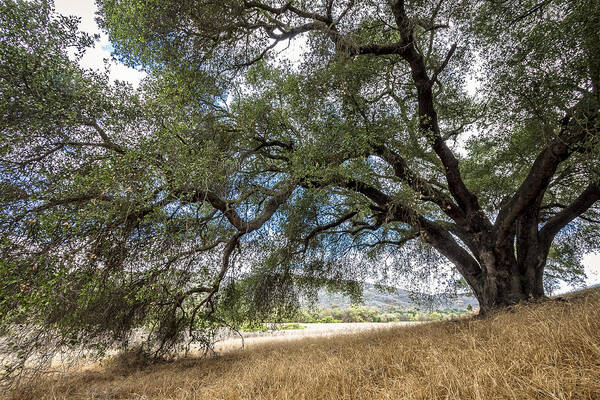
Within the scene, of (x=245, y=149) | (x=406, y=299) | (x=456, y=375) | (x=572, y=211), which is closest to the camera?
(x=456, y=375)

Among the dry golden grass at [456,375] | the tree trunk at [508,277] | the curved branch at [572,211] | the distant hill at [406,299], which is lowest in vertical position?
the dry golden grass at [456,375]

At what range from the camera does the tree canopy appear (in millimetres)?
4129

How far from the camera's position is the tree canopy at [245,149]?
4129mm

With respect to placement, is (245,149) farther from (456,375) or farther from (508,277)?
(508,277)

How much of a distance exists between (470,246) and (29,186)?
11.1 meters

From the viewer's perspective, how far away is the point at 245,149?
22.5ft

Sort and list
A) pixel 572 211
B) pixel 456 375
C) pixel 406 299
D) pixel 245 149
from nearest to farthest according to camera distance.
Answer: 1. pixel 456 375
2. pixel 245 149
3. pixel 572 211
4. pixel 406 299

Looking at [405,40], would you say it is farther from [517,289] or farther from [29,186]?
[29,186]

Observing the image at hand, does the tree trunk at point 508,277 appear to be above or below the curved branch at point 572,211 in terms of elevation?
below

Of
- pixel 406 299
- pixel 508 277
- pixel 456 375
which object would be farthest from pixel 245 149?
pixel 406 299

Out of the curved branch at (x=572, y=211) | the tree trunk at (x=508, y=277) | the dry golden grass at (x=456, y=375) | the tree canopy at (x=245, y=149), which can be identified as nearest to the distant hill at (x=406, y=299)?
the tree canopy at (x=245, y=149)

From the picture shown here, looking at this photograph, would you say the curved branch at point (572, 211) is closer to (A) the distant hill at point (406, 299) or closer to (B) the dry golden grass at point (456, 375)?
(A) the distant hill at point (406, 299)

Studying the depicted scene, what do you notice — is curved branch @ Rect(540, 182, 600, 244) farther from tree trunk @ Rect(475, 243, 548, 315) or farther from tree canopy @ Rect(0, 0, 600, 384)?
tree trunk @ Rect(475, 243, 548, 315)

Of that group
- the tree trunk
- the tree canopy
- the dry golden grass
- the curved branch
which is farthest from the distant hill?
the dry golden grass
